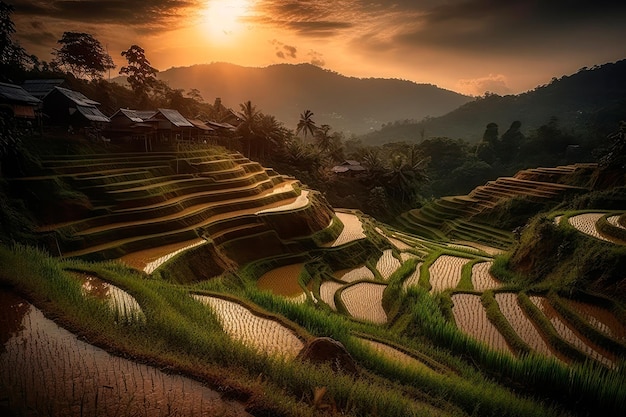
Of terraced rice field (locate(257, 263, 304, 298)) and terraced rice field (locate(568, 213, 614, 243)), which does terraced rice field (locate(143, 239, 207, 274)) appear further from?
terraced rice field (locate(568, 213, 614, 243))

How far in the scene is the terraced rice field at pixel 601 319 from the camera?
377 inches

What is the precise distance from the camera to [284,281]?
15875mm

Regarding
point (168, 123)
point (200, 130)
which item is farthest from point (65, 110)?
point (200, 130)

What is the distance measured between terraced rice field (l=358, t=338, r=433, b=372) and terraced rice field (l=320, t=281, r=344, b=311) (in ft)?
15.6

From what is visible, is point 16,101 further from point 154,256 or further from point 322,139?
point 322,139

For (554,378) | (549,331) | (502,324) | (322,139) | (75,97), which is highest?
(75,97)

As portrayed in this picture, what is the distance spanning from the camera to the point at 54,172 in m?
15.6

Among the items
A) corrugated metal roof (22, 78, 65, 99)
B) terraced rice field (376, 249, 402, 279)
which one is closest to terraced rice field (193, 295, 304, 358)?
terraced rice field (376, 249, 402, 279)

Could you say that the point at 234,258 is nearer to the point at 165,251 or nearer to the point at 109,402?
the point at 165,251

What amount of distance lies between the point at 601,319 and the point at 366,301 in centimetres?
736

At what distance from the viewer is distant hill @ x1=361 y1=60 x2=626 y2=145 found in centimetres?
11175

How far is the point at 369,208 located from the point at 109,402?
126 ft

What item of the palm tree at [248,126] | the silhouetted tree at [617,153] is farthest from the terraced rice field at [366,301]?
the palm tree at [248,126]

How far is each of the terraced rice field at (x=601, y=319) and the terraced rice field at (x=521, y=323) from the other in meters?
1.49
